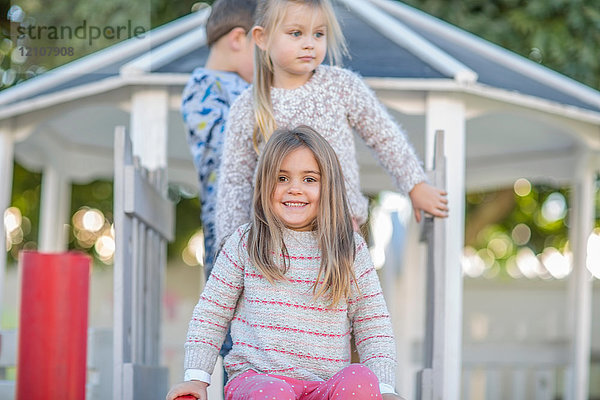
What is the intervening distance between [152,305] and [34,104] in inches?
52.6

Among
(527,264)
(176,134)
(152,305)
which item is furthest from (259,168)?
(527,264)

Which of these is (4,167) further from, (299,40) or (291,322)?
(291,322)

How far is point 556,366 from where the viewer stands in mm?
6273

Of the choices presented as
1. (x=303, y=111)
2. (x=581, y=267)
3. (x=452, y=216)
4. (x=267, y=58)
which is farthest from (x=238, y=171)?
(x=581, y=267)

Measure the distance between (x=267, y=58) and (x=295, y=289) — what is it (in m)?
0.92

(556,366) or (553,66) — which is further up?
(553,66)

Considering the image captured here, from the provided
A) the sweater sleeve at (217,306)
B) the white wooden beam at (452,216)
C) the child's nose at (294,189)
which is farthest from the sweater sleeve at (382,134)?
the white wooden beam at (452,216)

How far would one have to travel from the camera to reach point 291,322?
8.22 ft

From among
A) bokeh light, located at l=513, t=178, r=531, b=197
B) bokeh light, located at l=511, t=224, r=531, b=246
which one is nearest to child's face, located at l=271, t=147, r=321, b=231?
bokeh light, located at l=513, t=178, r=531, b=197

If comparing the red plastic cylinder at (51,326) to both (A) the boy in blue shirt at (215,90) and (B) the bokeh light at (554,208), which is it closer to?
(A) the boy in blue shirt at (215,90)

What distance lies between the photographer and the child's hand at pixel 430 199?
3.09 m

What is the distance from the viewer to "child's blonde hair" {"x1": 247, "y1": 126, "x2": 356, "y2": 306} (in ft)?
8.22

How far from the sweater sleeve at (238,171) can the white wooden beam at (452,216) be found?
1378 mm

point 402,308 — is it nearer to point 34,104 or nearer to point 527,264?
point 34,104
